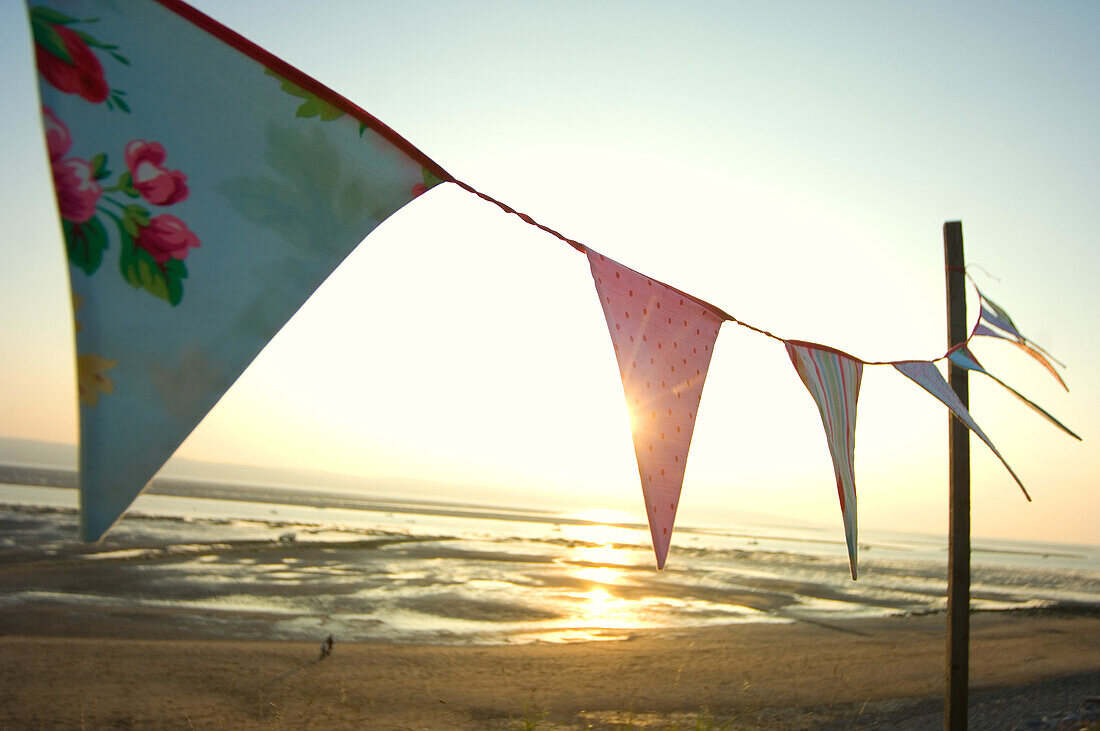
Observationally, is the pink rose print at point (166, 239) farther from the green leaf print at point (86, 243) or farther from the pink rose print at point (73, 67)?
the pink rose print at point (73, 67)

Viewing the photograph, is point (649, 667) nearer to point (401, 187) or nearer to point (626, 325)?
point (626, 325)

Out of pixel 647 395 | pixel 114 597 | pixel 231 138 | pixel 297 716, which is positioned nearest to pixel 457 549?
pixel 114 597

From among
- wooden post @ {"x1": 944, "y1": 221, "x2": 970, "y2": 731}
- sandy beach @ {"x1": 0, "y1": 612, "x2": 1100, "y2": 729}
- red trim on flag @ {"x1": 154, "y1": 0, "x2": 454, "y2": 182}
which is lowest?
sandy beach @ {"x1": 0, "y1": 612, "x2": 1100, "y2": 729}

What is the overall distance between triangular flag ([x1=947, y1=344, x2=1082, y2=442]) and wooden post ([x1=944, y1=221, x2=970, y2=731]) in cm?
8

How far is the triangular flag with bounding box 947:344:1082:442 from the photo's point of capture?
551cm

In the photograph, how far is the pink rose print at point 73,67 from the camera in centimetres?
144

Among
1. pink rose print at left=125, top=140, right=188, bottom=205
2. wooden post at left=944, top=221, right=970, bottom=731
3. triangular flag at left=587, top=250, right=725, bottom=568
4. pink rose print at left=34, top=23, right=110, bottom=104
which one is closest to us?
pink rose print at left=34, top=23, right=110, bottom=104

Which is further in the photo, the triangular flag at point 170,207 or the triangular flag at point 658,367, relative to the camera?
the triangular flag at point 658,367

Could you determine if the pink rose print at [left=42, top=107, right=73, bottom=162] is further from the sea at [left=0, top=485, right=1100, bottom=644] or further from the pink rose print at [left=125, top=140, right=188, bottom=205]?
the sea at [left=0, top=485, right=1100, bottom=644]

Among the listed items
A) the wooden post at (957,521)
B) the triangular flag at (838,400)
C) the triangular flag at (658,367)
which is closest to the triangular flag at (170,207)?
the triangular flag at (658,367)

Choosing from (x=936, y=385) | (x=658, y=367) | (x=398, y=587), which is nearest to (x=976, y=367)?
(x=936, y=385)

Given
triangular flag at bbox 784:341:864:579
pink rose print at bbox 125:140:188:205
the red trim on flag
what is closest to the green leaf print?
pink rose print at bbox 125:140:188:205

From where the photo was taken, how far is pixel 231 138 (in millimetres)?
1761

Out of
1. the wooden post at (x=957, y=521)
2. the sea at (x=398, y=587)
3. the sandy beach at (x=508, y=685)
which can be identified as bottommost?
the sea at (x=398, y=587)
